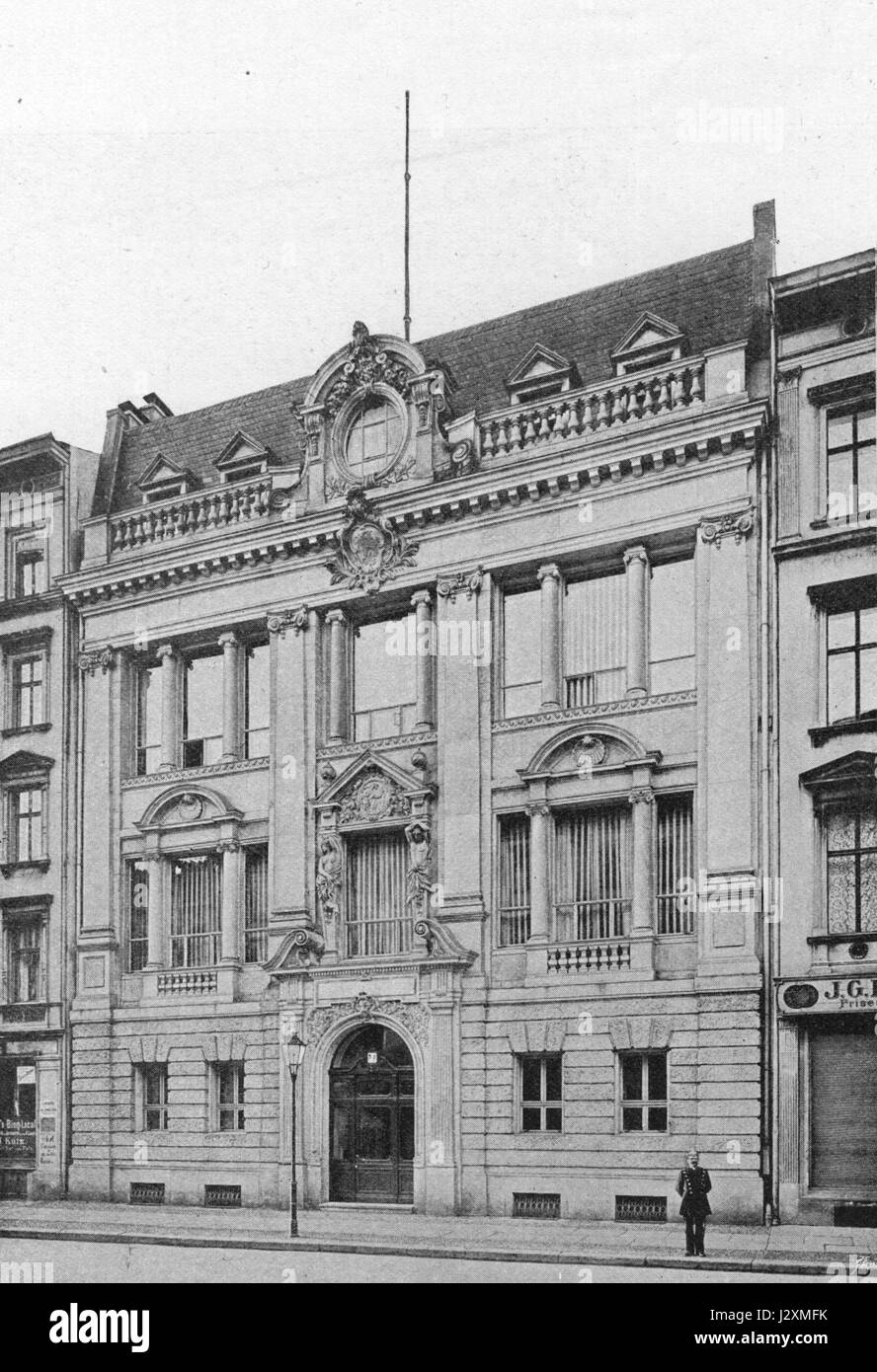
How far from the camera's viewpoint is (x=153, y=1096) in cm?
3288

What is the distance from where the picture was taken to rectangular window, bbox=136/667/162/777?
3409 cm

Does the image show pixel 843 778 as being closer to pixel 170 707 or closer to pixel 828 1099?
pixel 828 1099

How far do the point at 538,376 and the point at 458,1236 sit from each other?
50.2 ft

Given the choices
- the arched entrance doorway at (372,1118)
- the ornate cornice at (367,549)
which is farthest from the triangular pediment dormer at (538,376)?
the arched entrance doorway at (372,1118)

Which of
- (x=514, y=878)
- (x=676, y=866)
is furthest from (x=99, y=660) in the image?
(x=676, y=866)

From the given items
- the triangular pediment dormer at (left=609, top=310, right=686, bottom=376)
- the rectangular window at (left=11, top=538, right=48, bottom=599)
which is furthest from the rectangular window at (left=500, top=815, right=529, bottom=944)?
the rectangular window at (left=11, top=538, right=48, bottom=599)

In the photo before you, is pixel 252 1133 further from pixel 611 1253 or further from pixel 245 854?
pixel 611 1253

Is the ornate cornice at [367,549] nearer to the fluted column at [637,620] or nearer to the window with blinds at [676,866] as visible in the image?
the fluted column at [637,620]

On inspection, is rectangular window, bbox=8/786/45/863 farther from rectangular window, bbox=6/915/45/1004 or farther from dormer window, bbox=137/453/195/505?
dormer window, bbox=137/453/195/505

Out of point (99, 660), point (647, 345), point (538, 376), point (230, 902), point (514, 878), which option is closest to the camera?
point (514, 878)

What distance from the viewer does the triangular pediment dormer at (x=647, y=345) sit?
1133 inches

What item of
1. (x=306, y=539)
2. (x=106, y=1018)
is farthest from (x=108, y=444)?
(x=106, y=1018)

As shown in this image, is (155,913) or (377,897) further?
(155,913)
